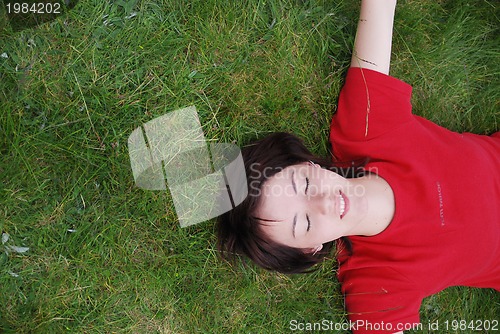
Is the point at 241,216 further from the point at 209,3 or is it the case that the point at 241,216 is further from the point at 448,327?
the point at 448,327

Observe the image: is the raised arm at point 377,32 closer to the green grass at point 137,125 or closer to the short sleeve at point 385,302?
the green grass at point 137,125

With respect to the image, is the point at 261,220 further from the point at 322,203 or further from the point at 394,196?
the point at 394,196

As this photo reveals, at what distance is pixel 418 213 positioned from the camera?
7.41 feet

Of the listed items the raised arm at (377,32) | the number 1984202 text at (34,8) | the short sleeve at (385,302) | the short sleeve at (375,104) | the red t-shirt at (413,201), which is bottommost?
the short sleeve at (385,302)

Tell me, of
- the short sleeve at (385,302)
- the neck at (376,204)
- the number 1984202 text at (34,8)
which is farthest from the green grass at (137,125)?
the neck at (376,204)

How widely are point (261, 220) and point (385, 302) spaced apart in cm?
78

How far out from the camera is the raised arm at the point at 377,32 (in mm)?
2285

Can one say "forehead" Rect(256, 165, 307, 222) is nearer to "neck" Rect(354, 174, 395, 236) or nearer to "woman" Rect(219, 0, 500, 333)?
"woman" Rect(219, 0, 500, 333)

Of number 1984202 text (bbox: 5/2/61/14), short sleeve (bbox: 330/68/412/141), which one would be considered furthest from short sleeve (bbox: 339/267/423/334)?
number 1984202 text (bbox: 5/2/61/14)

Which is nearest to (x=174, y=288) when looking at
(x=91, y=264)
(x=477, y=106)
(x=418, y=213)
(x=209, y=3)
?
(x=91, y=264)

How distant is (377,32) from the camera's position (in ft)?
7.52

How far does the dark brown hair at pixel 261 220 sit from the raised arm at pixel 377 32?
0.53 metres

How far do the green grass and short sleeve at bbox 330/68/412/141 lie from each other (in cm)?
28

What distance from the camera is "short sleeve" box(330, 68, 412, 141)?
2.25 meters
